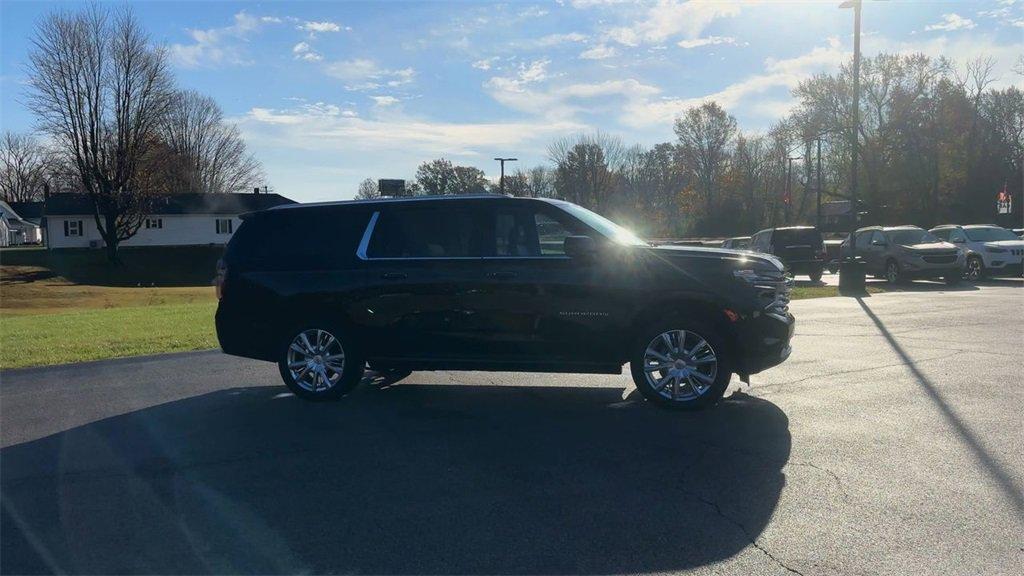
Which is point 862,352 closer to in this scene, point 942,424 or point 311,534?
point 942,424

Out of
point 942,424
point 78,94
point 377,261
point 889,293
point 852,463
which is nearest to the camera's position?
point 852,463

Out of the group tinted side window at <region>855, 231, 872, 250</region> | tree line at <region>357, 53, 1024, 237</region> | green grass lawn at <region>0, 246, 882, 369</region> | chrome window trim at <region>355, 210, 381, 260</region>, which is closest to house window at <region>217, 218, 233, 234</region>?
green grass lawn at <region>0, 246, 882, 369</region>

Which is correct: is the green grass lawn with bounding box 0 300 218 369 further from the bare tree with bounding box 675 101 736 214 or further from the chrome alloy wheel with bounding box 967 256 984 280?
the bare tree with bounding box 675 101 736 214

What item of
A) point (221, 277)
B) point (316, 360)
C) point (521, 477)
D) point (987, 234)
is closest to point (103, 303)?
point (221, 277)

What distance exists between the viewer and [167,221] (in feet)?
228

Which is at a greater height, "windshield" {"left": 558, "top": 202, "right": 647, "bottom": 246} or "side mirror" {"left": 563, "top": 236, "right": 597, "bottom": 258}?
"windshield" {"left": 558, "top": 202, "right": 647, "bottom": 246}

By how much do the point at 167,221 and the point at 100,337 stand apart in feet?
199

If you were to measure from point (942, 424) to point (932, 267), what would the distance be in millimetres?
19237

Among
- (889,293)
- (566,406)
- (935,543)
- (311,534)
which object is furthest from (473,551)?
(889,293)

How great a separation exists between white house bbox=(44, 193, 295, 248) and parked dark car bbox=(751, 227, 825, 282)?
4883 centimetres

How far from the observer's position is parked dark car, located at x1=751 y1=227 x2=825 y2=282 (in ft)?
86.7

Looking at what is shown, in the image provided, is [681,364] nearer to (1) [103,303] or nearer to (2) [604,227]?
(2) [604,227]

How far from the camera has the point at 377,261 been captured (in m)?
7.79

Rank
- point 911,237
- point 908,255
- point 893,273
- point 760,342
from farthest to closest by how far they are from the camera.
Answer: point 911,237 → point 893,273 → point 908,255 → point 760,342
